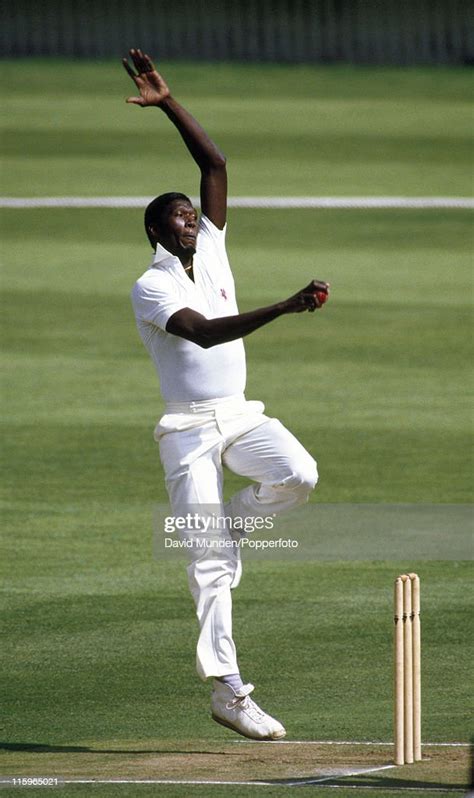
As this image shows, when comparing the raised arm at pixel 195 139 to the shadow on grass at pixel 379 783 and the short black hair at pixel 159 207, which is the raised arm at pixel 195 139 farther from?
the shadow on grass at pixel 379 783

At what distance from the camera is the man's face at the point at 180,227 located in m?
7.49

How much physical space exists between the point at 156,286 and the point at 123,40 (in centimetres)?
2462

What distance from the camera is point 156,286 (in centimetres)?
740

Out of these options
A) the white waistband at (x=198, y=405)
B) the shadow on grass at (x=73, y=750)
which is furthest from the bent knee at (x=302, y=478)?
the shadow on grass at (x=73, y=750)

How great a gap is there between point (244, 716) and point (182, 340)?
64.0 inches

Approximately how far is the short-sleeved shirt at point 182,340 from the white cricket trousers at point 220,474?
0.07m

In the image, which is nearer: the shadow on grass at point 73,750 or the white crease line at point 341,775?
the white crease line at point 341,775

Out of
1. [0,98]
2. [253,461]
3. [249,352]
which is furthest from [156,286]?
[0,98]

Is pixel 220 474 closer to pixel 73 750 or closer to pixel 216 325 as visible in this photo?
pixel 216 325

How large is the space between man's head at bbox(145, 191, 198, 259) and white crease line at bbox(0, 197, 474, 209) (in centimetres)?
1520

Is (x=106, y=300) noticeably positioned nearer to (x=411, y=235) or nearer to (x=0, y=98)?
(x=411, y=235)

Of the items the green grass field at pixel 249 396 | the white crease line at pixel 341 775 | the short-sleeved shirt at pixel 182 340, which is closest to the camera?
the white crease line at pixel 341 775

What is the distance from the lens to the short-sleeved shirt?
7398 millimetres

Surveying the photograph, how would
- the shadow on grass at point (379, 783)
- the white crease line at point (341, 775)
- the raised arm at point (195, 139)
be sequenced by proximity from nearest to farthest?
the shadow on grass at point (379, 783) → the white crease line at point (341, 775) → the raised arm at point (195, 139)
